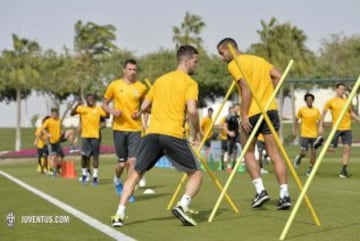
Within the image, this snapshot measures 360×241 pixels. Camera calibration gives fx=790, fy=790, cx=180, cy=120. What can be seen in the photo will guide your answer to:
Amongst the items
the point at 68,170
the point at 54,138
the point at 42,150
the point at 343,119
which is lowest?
the point at 68,170

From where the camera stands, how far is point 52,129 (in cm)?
2486

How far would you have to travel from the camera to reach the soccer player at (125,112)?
13.2 metres

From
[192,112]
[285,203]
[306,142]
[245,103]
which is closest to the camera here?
[192,112]

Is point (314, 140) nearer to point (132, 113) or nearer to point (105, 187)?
point (105, 187)

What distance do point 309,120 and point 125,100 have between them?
8939 mm

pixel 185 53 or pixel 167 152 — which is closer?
pixel 167 152

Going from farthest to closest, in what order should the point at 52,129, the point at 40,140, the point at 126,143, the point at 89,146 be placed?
the point at 40,140 < the point at 52,129 < the point at 89,146 < the point at 126,143

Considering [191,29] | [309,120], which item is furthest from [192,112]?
[191,29]

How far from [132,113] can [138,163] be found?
4.37m

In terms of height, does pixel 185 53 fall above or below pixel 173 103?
above

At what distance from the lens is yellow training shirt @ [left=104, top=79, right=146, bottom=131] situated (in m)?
13.2

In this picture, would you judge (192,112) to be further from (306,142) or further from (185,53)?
(306,142)

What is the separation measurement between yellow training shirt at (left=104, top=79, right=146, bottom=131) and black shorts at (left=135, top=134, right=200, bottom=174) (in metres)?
4.31

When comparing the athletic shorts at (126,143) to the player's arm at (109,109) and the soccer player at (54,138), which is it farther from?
the soccer player at (54,138)
